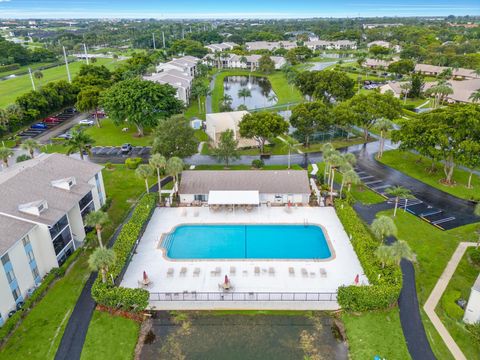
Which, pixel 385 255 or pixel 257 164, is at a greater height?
pixel 385 255

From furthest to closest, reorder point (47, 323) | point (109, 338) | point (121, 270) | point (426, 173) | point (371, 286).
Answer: point (426, 173) → point (121, 270) → point (371, 286) → point (47, 323) → point (109, 338)

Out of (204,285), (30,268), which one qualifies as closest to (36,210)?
(30,268)

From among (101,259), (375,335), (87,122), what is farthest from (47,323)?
(87,122)

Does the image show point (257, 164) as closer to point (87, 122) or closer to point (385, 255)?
point (385, 255)

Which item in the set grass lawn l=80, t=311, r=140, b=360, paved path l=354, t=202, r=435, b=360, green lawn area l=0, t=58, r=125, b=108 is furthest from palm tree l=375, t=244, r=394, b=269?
green lawn area l=0, t=58, r=125, b=108

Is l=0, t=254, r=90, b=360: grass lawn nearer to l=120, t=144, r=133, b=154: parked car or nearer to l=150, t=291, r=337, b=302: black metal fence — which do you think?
l=150, t=291, r=337, b=302: black metal fence

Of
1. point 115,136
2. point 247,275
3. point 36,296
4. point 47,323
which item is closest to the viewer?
point 47,323

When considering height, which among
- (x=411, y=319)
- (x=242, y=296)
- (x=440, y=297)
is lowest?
(x=411, y=319)
